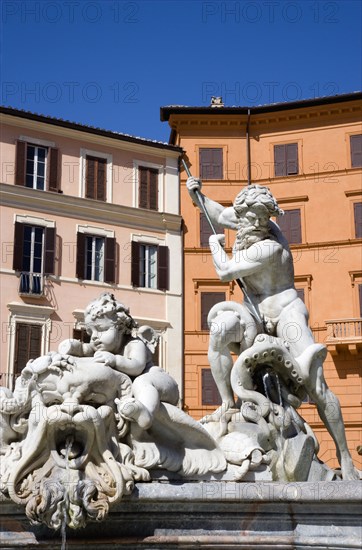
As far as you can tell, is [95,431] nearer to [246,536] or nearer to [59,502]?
[59,502]

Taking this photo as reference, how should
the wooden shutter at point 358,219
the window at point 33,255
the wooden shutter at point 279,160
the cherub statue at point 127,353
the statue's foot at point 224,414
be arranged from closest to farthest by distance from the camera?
the cherub statue at point 127,353 < the statue's foot at point 224,414 < the window at point 33,255 < the wooden shutter at point 358,219 < the wooden shutter at point 279,160

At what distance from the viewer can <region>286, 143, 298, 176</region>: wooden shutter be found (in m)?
35.6

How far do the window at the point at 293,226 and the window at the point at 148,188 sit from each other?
5.56 m

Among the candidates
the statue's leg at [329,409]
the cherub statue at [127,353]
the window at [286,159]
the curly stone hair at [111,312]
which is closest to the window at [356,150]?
the window at [286,159]

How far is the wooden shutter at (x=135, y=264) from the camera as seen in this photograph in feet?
106

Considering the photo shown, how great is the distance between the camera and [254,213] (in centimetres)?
682

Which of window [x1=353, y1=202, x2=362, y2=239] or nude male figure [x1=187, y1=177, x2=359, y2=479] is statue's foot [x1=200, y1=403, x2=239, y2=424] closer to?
nude male figure [x1=187, y1=177, x2=359, y2=479]

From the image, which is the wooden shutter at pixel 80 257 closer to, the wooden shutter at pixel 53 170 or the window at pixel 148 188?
the wooden shutter at pixel 53 170

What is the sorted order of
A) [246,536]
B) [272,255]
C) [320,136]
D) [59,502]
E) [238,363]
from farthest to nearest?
[320,136] → [272,255] → [238,363] → [246,536] → [59,502]

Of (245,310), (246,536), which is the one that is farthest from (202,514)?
(245,310)

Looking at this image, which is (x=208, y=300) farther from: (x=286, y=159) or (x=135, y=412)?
(x=135, y=412)

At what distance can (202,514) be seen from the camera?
481 centimetres

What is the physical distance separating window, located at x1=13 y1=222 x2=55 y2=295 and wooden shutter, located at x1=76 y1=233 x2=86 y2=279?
3.54 ft

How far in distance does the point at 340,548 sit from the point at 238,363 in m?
1.94
